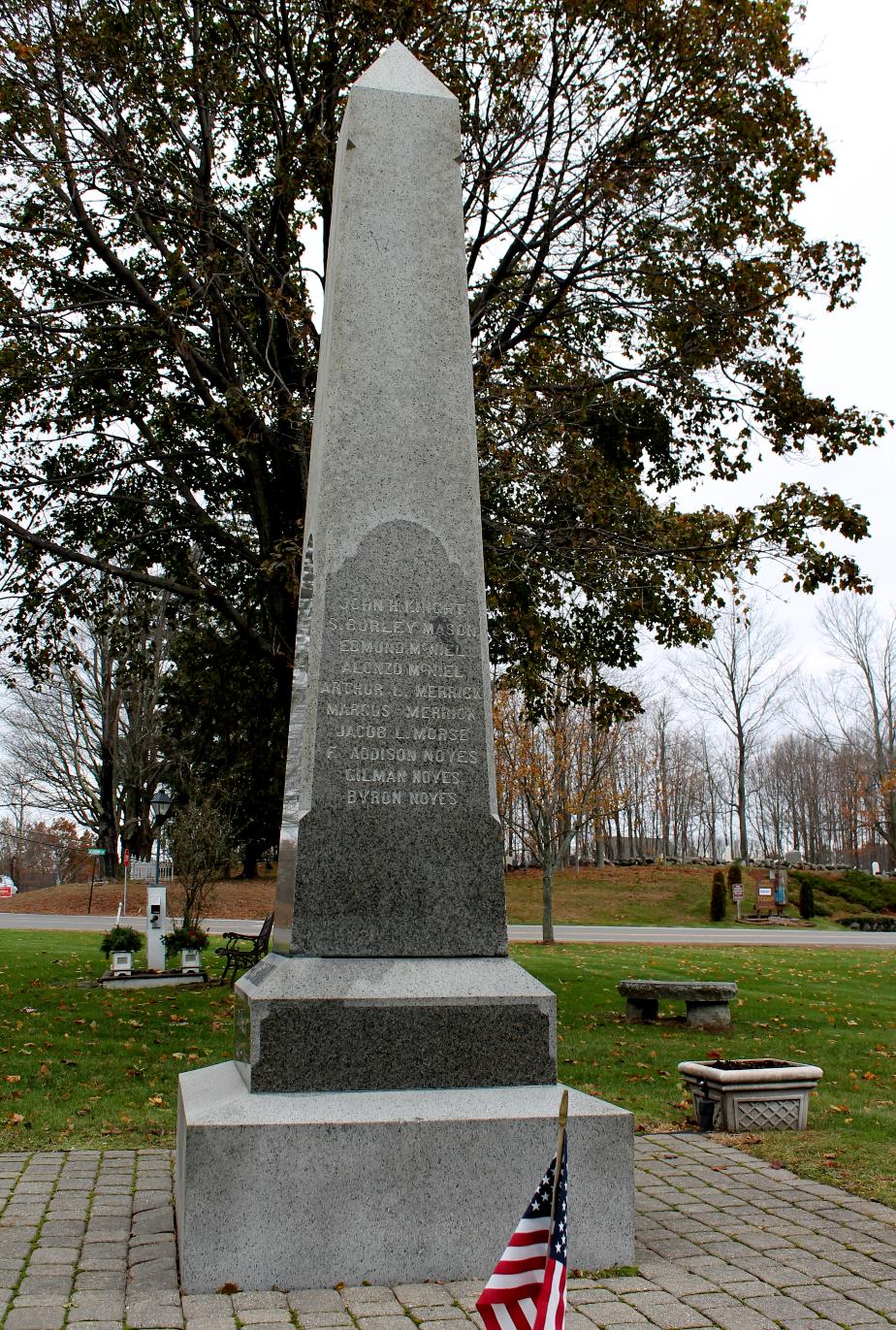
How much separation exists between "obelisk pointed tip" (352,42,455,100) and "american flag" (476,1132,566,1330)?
5.65 metres

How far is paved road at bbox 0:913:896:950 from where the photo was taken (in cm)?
2850

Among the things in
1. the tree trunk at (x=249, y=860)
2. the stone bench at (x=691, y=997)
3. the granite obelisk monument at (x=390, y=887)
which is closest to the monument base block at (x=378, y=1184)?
the granite obelisk monument at (x=390, y=887)

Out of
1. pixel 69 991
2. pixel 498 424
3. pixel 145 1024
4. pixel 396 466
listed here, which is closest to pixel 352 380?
pixel 396 466

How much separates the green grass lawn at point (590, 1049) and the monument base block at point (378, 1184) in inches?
86.5

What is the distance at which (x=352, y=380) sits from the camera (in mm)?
5750

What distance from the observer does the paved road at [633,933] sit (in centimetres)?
2850

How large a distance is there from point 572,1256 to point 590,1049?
641cm

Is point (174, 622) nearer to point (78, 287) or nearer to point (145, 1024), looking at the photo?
point (78, 287)

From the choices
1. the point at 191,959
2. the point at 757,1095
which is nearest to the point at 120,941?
the point at 191,959

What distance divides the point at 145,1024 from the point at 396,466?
821cm

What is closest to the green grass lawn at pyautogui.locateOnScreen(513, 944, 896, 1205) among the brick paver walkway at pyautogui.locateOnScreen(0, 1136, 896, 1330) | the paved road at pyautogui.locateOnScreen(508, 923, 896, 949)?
the brick paver walkway at pyautogui.locateOnScreen(0, 1136, 896, 1330)

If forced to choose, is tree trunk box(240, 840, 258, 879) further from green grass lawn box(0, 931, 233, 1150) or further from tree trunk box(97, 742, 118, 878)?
green grass lawn box(0, 931, 233, 1150)

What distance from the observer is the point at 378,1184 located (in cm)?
441

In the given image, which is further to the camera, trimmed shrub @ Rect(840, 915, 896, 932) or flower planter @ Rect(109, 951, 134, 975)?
trimmed shrub @ Rect(840, 915, 896, 932)
